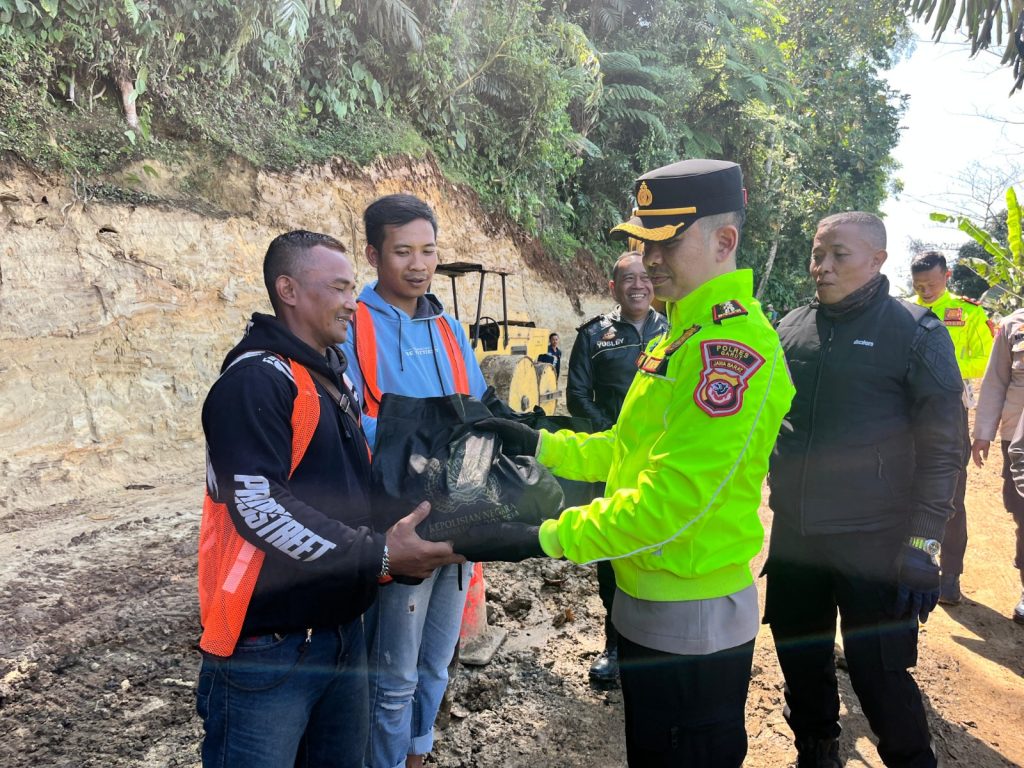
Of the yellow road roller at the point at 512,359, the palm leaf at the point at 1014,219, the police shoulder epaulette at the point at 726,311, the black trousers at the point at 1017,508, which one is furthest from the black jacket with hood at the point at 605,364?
the palm leaf at the point at 1014,219

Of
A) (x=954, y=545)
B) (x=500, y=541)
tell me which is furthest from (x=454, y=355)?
(x=954, y=545)

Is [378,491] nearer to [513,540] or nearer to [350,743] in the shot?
[513,540]

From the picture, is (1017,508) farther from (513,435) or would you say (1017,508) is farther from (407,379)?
(407,379)

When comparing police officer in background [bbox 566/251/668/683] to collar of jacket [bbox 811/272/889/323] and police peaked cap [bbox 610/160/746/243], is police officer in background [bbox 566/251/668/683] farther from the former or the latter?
police peaked cap [bbox 610/160/746/243]

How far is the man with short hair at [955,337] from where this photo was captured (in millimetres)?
4344

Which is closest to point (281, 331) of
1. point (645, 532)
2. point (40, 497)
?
point (645, 532)

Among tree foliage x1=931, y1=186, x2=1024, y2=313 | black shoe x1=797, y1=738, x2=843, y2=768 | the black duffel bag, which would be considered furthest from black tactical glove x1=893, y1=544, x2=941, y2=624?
tree foliage x1=931, y1=186, x2=1024, y2=313

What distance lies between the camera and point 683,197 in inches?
72.2

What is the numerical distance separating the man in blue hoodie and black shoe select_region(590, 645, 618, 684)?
1105 millimetres

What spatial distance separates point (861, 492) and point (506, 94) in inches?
511

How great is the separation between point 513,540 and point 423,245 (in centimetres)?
121

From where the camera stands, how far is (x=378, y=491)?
1953 millimetres

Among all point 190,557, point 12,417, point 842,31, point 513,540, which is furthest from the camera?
point 842,31

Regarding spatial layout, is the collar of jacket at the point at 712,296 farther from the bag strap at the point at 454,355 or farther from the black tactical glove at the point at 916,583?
the black tactical glove at the point at 916,583
